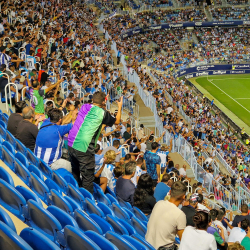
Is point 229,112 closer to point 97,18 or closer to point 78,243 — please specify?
point 97,18

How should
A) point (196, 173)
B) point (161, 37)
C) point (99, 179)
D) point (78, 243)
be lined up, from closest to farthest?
1. point (78, 243)
2. point (99, 179)
3. point (196, 173)
4. point (161, 37)

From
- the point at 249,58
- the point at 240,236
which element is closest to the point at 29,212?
the point at 240,236

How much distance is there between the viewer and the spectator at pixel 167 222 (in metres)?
3.82

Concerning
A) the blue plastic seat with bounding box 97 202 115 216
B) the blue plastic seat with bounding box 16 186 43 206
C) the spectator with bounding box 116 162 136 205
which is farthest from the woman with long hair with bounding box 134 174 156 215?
the blue plastic seat with bounding box 16 186 43 206

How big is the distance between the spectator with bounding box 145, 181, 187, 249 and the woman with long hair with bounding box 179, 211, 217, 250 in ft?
0.89

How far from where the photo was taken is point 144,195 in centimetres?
532

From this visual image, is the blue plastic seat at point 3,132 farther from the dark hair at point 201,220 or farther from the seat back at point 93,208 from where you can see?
the dark hair at point 201,220

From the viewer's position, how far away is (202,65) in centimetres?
3809

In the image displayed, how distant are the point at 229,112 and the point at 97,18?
18.4 metres

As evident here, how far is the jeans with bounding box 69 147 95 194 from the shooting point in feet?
15.9

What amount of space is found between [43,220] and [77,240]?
517 mm

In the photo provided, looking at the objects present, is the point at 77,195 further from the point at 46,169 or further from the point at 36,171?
the point at 46,169

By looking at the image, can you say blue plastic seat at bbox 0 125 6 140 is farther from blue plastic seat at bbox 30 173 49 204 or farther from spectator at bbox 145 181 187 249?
spectator at bbox 145 181 187 249

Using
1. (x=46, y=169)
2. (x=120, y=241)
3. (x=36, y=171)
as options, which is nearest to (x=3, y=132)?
(x=46, y=169)
